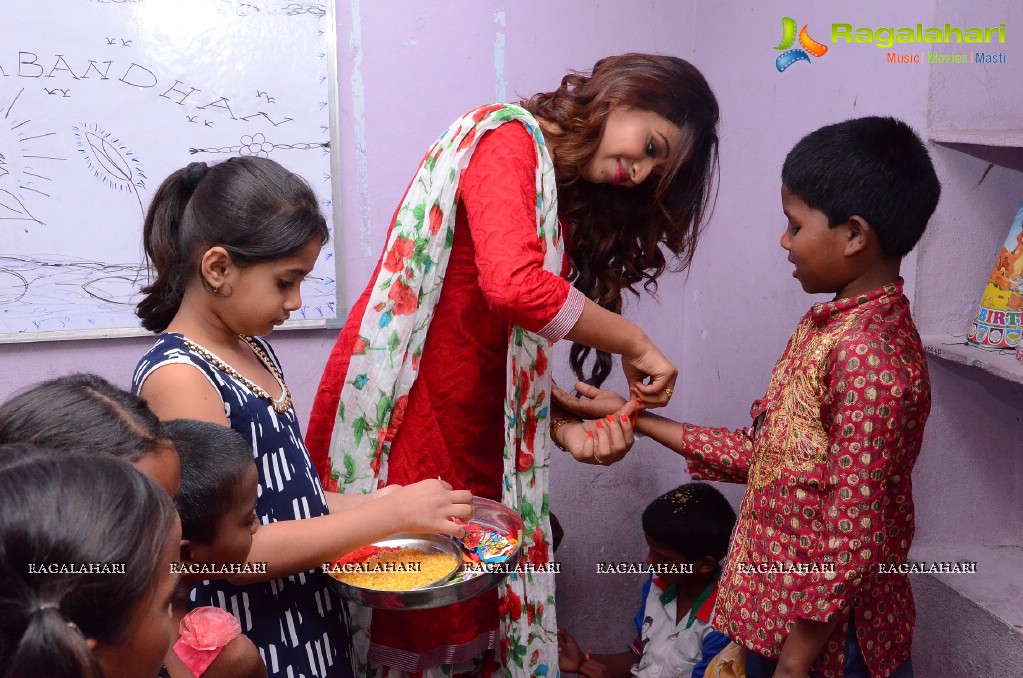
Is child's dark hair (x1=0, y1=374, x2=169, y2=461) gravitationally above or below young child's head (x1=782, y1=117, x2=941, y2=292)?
below

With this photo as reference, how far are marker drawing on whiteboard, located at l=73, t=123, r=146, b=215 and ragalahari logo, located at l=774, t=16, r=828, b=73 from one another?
172cm

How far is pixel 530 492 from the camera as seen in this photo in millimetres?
1687

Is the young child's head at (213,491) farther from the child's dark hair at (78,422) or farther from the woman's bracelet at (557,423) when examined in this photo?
the woman's bracelet at (557,423)

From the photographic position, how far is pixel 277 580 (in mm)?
1318

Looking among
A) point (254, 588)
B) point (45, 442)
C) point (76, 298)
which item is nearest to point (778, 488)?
point (254, 588)

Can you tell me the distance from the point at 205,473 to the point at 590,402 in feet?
3.12

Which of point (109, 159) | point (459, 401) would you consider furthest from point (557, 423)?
point (109, 159)

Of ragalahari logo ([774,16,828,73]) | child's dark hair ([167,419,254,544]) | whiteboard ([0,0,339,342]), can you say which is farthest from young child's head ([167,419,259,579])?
ragalahari logo ([774,16,828,73])

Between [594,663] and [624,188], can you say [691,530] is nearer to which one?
[594,663]

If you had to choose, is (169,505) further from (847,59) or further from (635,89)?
(847,59)

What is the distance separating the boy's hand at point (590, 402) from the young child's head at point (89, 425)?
0.98 metres

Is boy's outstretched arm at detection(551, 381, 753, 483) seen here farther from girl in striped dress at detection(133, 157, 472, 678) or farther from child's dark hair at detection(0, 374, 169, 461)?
child's dark hair at detection(0, 374, 169, 461)

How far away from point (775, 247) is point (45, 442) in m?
1.81

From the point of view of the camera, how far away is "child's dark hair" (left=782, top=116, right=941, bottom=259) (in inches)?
56.2
